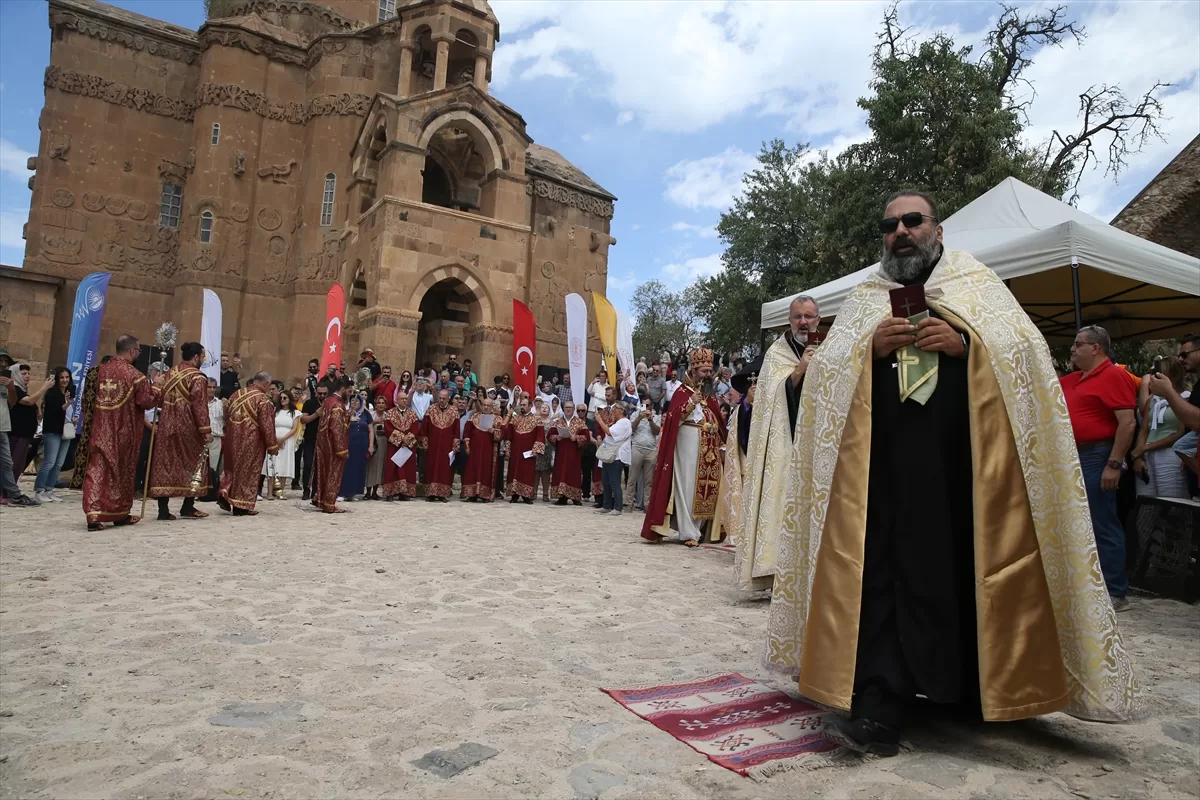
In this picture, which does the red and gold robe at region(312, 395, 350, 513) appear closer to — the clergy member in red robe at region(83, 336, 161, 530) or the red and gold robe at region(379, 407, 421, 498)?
the red and gold robe at region(379, 407, 421, 498)

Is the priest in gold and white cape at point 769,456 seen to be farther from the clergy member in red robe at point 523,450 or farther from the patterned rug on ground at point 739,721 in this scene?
the clergy member in red robe at point 523,450

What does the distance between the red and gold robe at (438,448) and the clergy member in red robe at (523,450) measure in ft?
3.56

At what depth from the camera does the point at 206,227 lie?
80.2ft

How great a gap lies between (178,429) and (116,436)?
0.76 metres

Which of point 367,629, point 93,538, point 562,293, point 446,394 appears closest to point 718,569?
point 367,629

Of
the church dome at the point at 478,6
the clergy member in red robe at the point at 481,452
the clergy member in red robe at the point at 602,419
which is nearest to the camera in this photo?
the clergy member in red robe at the point at 602,419

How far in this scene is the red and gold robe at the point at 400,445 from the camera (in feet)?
43.5

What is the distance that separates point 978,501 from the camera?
298 cm

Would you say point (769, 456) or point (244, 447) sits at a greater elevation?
point (769, 456)

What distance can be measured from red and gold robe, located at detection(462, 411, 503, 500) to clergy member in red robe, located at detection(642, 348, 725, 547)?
18.8 ft

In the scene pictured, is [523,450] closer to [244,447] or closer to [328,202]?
[244,447]

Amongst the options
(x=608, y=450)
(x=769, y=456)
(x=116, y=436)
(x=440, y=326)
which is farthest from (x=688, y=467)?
(x=440, y=326)

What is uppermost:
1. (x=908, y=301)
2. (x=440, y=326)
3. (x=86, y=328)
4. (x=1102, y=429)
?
(x=440, y=326)

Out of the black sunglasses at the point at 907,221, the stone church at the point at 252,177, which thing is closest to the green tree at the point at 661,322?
the stone church at the point at 252,177
